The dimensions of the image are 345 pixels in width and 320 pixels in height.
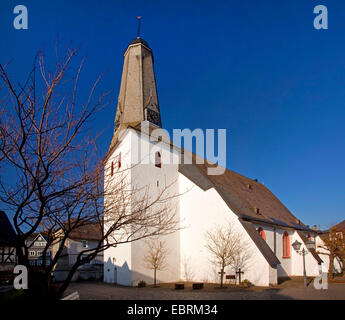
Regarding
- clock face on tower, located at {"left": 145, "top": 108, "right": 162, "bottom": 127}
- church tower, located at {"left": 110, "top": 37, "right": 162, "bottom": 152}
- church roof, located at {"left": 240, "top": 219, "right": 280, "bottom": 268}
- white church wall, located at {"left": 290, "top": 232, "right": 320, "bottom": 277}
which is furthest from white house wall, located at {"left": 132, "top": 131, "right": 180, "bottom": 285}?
white church wall, located at {"left": 290, "top": 232, "right": 320, "bottom": 277}

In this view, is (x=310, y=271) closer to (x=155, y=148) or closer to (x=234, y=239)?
(x=234, y=239)

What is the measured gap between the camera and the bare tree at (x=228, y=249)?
65.7 feet

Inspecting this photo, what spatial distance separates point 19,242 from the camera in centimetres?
425

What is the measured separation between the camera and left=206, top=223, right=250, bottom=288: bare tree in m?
20.0

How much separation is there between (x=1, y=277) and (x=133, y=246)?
918 cm

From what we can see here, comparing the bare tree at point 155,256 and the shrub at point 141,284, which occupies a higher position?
the bare tree at point 155,256

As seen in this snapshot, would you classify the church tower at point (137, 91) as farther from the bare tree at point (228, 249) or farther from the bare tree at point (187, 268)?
the bare tree at point (187, 268)

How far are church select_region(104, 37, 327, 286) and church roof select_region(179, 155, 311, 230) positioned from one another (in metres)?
0.08

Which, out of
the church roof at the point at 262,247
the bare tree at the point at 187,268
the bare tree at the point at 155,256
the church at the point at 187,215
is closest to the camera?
the church roof at the point at 262,247

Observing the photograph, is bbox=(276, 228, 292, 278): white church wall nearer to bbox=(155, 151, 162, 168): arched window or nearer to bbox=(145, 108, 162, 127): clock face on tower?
bbox=(155, 151, 162, 168): arched window

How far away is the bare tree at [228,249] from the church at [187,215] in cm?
37

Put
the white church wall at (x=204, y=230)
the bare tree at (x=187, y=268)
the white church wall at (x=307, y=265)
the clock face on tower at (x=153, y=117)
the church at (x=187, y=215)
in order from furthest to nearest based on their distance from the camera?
the clock face on tower at (x=153, y=117) → the white church wall at (x=307, y=265) → the bare tree at (x=187, y=268) → the church at (x=187, y=215) → the white church wall at (x=204, y=230)

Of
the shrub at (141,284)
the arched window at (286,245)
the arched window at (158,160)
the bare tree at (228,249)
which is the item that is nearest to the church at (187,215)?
the arched window at (286,245)
